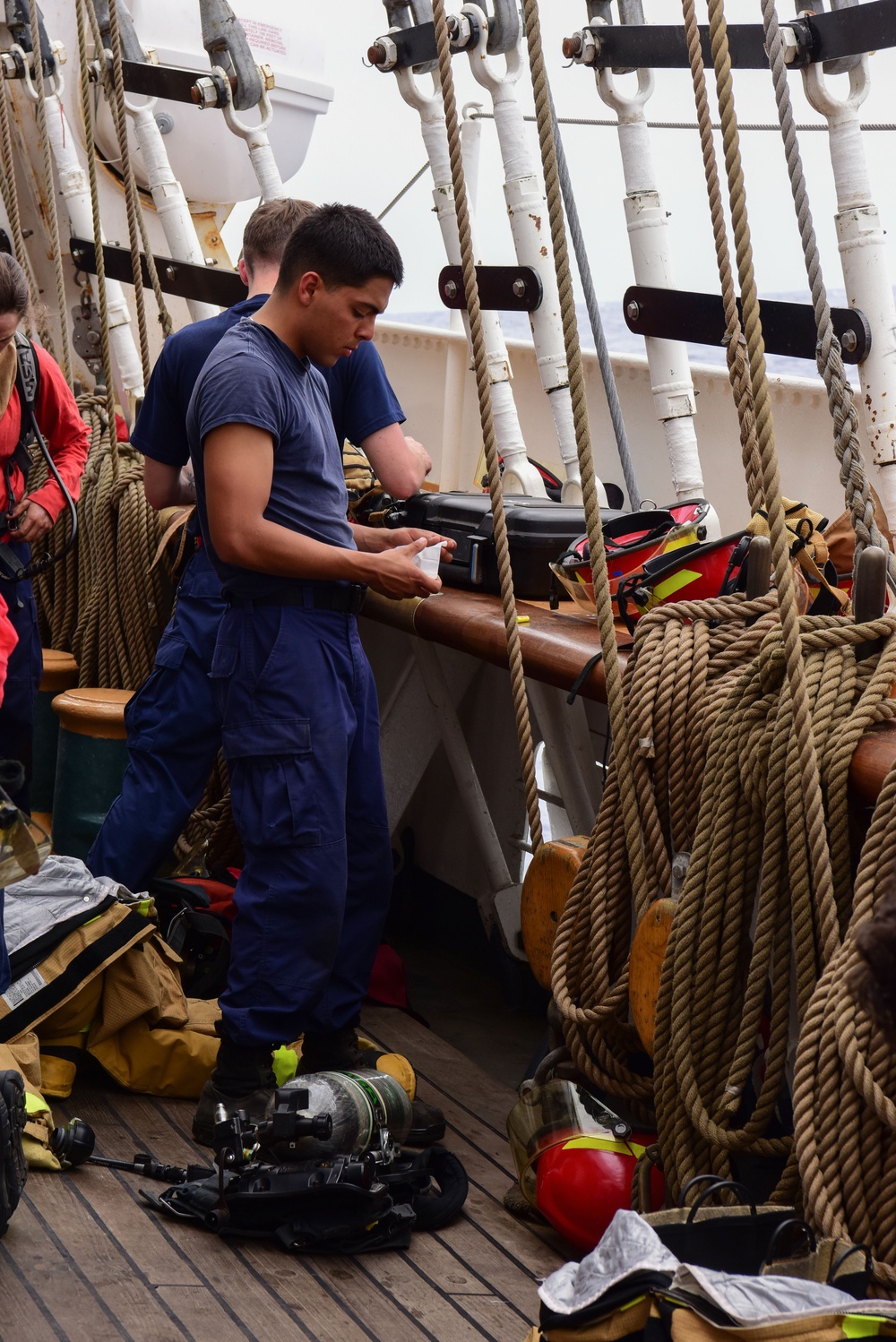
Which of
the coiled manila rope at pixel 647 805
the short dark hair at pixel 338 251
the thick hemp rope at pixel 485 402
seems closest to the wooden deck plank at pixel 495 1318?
the coiled manila rope at pixel 647 805

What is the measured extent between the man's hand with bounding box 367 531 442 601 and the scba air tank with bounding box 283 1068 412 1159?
0.89 m

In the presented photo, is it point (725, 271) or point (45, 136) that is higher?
point (45, 136)

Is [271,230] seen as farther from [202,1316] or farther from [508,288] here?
[202,1316]

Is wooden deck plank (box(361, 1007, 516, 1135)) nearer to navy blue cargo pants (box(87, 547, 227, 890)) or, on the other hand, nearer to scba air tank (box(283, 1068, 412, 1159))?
scba air tank (box(283, 1068, 412, 1159))

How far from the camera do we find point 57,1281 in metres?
2.14

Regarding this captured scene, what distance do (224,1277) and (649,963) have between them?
2.64ft

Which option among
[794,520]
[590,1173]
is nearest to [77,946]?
[590,1173]

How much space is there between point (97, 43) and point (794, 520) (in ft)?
10.2

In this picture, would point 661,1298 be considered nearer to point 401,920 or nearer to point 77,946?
point 77,946

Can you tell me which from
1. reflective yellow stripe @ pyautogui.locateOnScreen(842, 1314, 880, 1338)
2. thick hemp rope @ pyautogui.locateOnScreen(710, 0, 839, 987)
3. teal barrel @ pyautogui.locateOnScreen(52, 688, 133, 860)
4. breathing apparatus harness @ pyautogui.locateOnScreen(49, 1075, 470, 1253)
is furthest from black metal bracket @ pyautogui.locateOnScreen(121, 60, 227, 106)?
reflective yellow stripe @ pyautogui.locateOnScreen(842, 1314, 880, 1338)

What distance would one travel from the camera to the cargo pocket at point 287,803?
8.78 feet

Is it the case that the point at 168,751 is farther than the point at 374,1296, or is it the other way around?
the point at 168,751

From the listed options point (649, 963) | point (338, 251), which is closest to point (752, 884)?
point (649, 963)

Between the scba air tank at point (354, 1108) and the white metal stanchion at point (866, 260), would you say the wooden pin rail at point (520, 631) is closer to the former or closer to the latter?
the white metal stanchion at point (866, 260)
